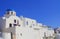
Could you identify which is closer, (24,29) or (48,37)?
(24,29)

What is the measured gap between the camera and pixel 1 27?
33969 millimetres

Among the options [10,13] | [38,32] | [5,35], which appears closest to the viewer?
[5,35]

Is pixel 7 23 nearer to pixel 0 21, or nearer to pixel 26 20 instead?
pixel 0 21

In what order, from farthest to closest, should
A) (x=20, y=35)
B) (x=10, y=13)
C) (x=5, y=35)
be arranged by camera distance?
1. (x=10, y=13)
2. (x=20, y=35)
3. (x=5, y=35)

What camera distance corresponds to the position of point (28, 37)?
32562 mm

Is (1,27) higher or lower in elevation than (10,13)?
lower

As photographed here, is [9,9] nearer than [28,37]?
No

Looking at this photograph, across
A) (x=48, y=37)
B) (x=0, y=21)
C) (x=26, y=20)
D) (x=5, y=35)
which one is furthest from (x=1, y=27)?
(x=48, y=37)

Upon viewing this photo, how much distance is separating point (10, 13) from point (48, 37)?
38.2 ft

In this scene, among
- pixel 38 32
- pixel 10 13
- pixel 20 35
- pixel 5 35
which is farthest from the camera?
pixel 10 13

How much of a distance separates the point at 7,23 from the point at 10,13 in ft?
18.8

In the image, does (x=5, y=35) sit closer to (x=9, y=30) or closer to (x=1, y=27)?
(x=9, y=30)

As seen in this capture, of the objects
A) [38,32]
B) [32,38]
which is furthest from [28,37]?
[38,32]

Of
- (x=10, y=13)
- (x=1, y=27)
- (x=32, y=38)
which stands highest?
(x=10, y=13)
